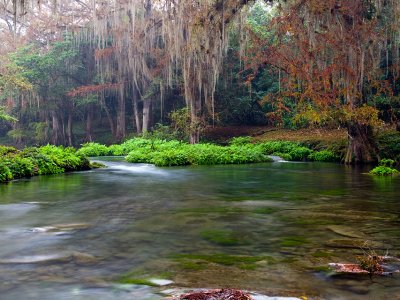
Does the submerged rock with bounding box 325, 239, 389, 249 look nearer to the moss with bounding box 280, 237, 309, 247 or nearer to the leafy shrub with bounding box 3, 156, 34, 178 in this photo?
the moss with bounding box 280, 237, 309, 247

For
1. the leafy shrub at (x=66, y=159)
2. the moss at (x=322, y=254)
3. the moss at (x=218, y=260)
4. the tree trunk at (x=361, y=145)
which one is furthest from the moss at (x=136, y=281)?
the tree trunk at (x=361, y=145)

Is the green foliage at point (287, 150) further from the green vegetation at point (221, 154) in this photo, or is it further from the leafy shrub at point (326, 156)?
the leafy shrub at point (326, 156)

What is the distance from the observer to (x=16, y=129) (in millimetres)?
40250

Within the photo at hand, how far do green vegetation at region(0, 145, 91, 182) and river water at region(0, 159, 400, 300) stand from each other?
356cm

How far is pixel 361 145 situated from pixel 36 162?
13.1 meters

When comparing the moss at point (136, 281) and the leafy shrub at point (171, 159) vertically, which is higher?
the leafy shrub at point (171, 159)

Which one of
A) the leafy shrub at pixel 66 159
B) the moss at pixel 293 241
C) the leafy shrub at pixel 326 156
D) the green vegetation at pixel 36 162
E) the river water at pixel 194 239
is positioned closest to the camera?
the river water at pixel 194 239

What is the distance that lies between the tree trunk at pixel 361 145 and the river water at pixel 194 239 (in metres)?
8.77

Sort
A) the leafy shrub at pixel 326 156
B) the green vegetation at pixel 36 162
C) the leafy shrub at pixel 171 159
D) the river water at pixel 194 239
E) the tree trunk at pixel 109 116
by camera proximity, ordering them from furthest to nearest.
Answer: the tree trunk at pixel 109 116, the leafy shrub at pixel 326 156, the leafy shrub at pixel 171 159, the green vegetation at pixel 36 162, the river water at pixel 194 239

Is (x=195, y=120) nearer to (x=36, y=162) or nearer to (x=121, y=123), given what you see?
(x=121, y=123)

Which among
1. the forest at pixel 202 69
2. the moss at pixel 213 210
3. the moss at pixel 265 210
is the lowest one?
the moss at pixel 265 210

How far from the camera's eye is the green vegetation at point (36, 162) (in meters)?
15.1

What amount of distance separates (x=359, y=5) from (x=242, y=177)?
9110 mm

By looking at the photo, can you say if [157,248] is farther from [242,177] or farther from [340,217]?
[242,177]
